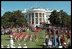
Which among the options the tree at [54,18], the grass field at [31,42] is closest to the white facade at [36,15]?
the tree at [54,18]

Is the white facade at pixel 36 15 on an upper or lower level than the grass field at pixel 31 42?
upper

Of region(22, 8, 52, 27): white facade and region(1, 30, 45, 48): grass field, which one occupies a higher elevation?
region(22, 8, 52, 27): white facade

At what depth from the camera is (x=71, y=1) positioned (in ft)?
18.1

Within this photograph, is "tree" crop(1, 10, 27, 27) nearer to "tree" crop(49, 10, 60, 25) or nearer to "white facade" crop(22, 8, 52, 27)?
"white facade" crop(22, 8, 52, 27)

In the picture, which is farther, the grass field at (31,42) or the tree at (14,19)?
the tree at (14,19)

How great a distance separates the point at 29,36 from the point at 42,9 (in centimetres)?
63

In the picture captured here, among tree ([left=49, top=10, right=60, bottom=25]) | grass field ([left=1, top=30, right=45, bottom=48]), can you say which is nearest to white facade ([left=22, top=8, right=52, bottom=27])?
tree ([left=49, top=10, right=60, bottom=25])

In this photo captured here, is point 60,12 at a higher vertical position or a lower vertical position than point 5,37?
higher

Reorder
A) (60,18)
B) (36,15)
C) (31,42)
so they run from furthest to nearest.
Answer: (36,15)
(60,18)
(31,42)

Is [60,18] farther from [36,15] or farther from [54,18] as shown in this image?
[36,15]

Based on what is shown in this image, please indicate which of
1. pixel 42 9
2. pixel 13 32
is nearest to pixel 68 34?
pixel 42 9

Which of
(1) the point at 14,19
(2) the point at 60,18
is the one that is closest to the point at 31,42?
(1) the point at 14,19

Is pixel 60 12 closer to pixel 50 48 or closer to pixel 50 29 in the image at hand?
pixel 50 29

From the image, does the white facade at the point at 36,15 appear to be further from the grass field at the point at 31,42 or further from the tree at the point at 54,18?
the grass field at the point at 31,42
